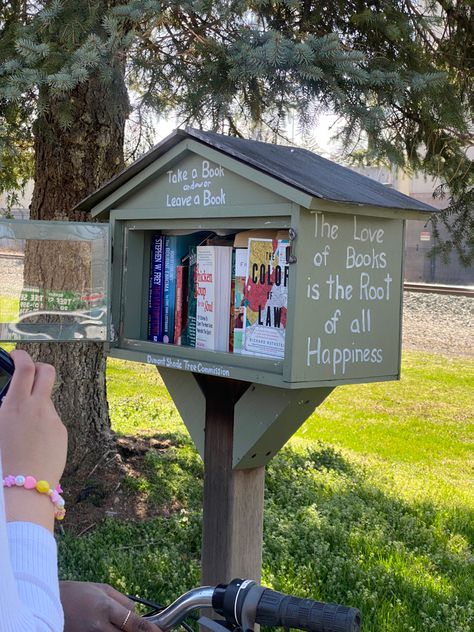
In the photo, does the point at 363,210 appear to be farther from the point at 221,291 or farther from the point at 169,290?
the point at 169,290

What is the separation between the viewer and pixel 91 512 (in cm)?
473

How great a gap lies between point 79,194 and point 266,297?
2.74m

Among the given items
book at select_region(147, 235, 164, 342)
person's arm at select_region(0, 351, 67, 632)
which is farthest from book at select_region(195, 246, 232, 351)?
person's arm at select_region(0, 351, 67, 632)

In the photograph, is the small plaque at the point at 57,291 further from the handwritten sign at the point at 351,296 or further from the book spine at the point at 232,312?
the handwritten sign at the point at 351,296

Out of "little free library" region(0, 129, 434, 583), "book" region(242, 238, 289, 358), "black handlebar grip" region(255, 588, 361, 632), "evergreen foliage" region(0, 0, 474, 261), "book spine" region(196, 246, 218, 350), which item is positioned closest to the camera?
"black handlebar grip" region(255, 588, 361, 632)

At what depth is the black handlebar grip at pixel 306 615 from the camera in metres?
1.41

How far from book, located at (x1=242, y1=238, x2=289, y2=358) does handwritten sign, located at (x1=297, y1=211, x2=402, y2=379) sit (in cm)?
13

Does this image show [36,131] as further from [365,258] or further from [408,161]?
[365,258]

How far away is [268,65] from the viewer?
3842mm

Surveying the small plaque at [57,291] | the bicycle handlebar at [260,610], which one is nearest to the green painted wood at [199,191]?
the small plaque at [57,291]

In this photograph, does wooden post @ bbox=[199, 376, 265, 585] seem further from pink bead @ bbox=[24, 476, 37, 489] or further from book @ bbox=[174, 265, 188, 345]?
pink bead @ bbox=[24, 476, 37, 489]

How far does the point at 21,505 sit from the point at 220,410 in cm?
183

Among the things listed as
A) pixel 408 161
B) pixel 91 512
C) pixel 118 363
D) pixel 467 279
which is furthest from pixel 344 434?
pixel 467 279

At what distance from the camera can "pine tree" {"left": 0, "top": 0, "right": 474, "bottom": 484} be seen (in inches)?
150
